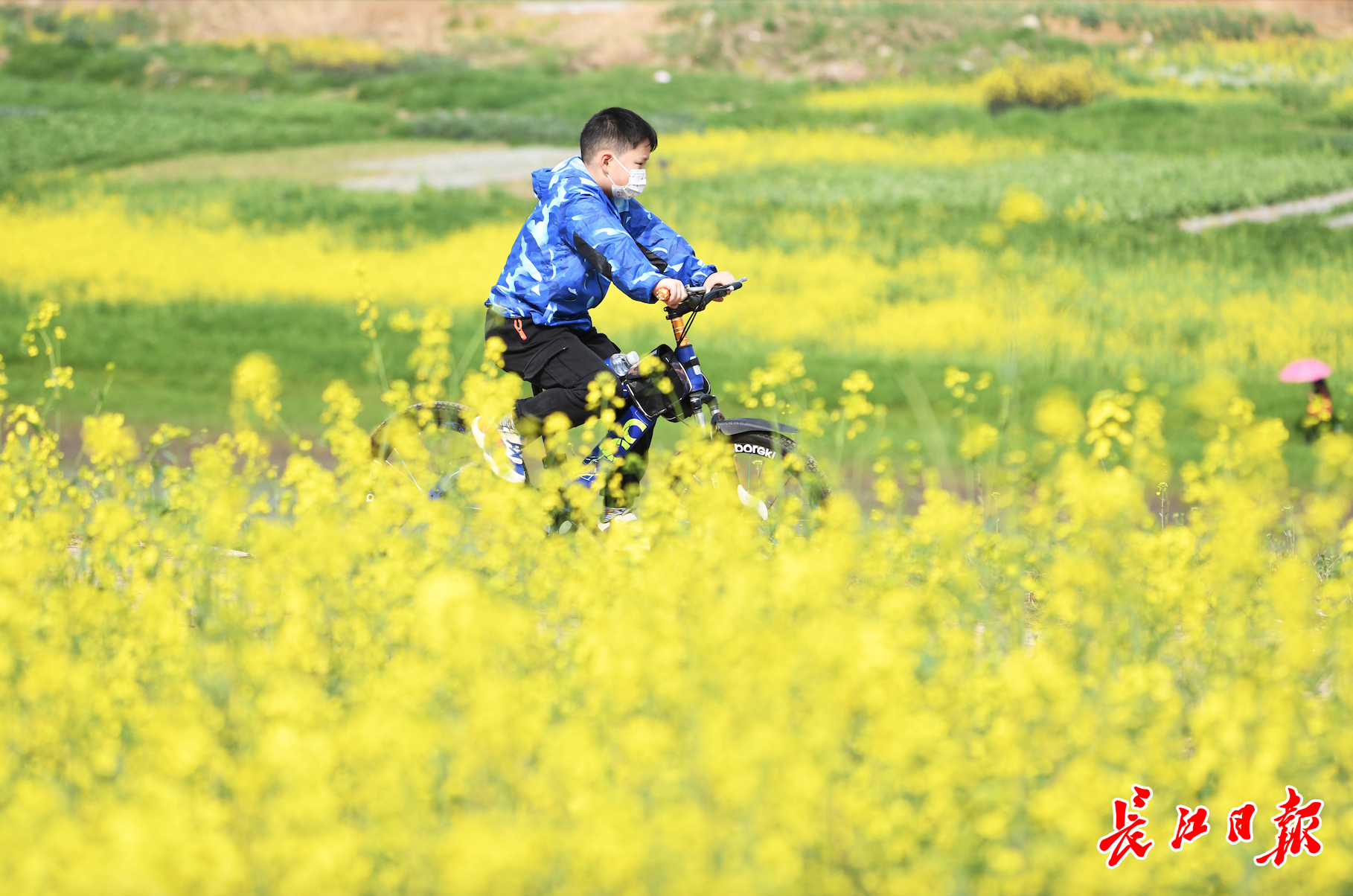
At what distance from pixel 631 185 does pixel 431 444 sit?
1442 mm

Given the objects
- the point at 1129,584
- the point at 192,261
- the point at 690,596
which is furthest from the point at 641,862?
the point at 192,261

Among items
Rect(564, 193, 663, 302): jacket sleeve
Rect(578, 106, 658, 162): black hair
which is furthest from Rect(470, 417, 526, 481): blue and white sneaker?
Rect(578, 106, 658, 162): black hair

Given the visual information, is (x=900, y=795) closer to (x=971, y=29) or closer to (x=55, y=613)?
(x=55, y=613)

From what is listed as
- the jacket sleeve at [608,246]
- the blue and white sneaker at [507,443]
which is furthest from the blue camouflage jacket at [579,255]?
the blue and white sneaker at [507,443]

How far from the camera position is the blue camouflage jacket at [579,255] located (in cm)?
466

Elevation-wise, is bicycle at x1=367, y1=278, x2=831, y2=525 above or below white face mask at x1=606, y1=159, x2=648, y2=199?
below

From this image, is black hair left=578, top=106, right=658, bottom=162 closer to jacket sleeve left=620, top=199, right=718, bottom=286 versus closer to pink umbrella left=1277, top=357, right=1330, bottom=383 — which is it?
jacket sleeve left=620, top=199, right=718, bottom=286

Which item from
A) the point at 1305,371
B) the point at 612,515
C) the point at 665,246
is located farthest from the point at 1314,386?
the point at 612,515

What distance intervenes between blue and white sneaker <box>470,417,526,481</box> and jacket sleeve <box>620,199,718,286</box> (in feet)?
2.98

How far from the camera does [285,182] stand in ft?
59.0

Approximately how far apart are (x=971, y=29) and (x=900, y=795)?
28023mm

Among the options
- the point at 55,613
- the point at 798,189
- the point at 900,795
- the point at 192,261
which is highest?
the point at 798,189

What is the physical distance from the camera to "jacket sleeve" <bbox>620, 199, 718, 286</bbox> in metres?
5.09

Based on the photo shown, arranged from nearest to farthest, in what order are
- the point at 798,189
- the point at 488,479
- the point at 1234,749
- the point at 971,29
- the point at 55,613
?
the point at 1234,749 → the point at 55,613 → the point at 488,479 → the point at 798,189 → the point at 971,29
